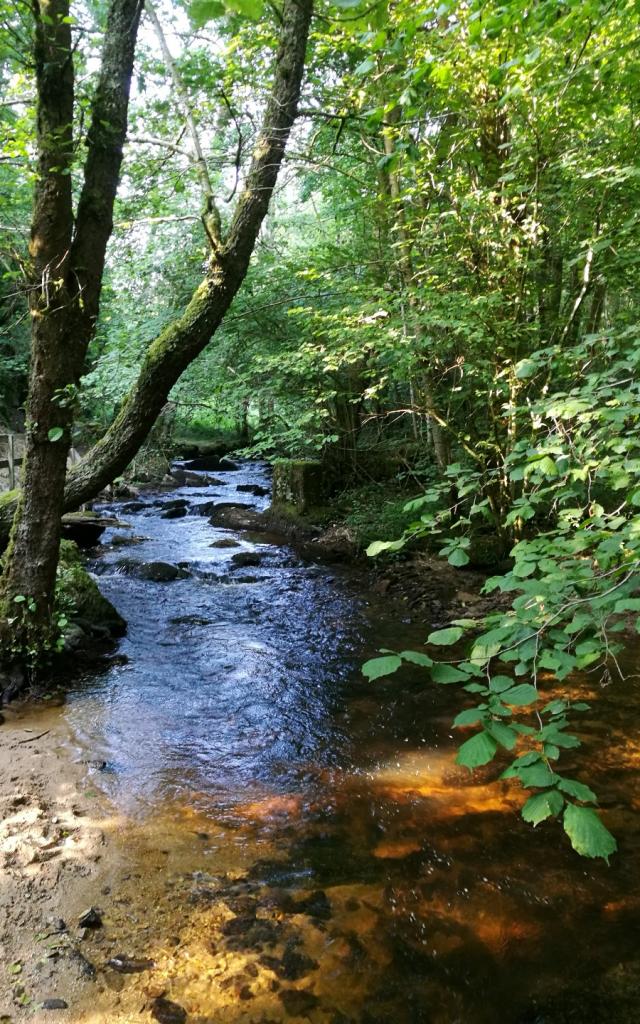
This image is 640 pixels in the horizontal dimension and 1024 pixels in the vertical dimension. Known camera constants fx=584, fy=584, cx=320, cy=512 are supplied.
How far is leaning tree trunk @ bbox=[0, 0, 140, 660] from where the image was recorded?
4461 mm

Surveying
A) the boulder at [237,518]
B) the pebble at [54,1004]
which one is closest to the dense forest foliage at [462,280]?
the pebble at [54,1004]

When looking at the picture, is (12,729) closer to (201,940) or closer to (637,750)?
(201,940)

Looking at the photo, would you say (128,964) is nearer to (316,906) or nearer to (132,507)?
(316,906)

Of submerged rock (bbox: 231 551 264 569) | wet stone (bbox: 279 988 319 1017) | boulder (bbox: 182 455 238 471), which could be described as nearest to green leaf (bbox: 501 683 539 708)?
wet stone (bbox: 279 988 319 1017)

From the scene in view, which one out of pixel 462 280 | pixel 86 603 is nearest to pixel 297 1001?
pixel 86 603

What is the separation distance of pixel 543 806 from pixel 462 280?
5.81 meters

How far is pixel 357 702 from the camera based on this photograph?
5152 mm

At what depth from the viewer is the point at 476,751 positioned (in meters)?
1.63

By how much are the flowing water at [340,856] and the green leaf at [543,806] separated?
150 cm

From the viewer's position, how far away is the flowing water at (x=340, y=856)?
2475 millimetres

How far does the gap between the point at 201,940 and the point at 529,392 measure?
6.37 m

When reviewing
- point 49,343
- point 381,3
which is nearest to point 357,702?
point 49,343

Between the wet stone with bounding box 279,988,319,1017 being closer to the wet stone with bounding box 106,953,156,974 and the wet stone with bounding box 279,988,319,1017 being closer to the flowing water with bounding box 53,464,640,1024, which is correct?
the flowing water with bounding box 53,464,640,1024

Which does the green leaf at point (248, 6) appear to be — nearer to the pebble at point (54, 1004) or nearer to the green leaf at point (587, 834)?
the green leaf at point (587, 834)
